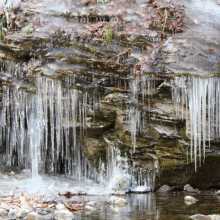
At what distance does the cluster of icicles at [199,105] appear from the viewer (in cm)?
791

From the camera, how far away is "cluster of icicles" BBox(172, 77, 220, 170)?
791cm

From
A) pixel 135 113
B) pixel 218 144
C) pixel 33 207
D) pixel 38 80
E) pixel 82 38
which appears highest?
pixel 82 38

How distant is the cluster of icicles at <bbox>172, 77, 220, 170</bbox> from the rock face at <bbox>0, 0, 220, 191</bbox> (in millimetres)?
30

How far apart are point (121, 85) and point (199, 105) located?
2.53 meters

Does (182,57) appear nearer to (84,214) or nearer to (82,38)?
(82,38)

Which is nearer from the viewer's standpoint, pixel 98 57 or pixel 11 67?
pixel 98 57

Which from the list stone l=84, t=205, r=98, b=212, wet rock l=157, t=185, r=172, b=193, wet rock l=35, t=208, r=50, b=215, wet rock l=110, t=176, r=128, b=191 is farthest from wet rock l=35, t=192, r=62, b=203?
wet rock l=157, t=185, r=172, b=193

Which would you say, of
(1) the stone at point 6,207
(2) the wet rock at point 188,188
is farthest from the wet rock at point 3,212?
(2) the wet rock at point 188,188

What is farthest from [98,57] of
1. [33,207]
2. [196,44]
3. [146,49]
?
[33,207]

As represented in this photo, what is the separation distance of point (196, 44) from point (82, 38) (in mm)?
3742

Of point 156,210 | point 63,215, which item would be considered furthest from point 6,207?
point 156,210

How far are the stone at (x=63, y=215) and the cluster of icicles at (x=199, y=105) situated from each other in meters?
4.59

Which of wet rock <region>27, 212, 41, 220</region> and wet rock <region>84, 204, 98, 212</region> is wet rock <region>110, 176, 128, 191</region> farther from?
wet rock <region>27, 212, 41, 220</region>

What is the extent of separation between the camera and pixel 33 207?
20.0 feet
